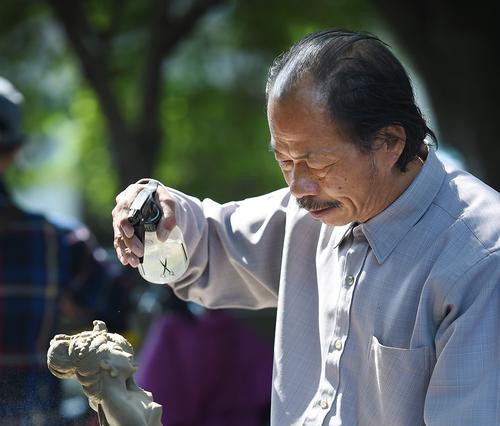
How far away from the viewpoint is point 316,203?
82.1 inches

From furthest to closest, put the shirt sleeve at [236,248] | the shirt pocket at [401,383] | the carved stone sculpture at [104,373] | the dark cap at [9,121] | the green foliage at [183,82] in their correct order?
the green foliage at [183,82] → the dark cap at [9,121] → the shirt sleeve at [236,248] → the shirt pocket at [401,383] → the carved stone sculpture at [104,373]

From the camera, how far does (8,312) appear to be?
3609mm

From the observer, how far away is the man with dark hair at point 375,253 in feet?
6.42

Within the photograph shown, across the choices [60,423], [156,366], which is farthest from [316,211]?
[156,366]

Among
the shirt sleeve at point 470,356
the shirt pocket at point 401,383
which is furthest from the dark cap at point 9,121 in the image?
the shirt sleeve at point 470,356

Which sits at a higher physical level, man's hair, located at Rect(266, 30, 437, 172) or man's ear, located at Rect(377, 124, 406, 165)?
man's hair, located at Rect(266, 30, 437, 172)

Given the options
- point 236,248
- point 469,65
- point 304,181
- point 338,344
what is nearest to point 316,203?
point 304,181

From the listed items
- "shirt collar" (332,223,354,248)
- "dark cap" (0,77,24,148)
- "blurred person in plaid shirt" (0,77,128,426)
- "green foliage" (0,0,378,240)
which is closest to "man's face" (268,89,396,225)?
"shirt collar" (332,223,354,248)

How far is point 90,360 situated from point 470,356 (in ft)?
2.48

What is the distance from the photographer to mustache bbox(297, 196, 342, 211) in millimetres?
2084

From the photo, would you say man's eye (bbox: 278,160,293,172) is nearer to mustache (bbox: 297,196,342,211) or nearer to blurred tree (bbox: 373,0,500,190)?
mustache (bbox: 297,196,342,211)

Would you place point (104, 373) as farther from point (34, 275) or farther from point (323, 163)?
point (34, 275)

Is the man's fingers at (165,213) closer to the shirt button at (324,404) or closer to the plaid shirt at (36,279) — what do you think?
the shirt button at (324,404)

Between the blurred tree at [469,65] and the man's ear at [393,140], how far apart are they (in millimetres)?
4741
